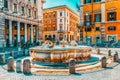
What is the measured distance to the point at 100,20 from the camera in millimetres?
37938

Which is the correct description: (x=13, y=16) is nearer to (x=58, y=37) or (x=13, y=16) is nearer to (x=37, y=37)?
(x=37, y=37)

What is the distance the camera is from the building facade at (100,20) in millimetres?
35719

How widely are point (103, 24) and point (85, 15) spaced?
5045 millimetres

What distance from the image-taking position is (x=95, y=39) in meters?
38.7

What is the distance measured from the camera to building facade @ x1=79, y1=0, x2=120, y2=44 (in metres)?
35.7

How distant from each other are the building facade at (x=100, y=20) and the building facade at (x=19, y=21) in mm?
11763

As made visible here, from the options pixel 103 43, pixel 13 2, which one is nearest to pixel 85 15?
pixel 103 43


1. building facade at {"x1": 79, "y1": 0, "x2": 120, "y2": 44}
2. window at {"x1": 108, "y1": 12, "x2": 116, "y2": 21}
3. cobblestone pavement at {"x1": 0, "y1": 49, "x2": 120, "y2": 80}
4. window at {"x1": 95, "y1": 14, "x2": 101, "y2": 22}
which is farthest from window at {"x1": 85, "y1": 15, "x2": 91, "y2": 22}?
cobblestone pavement at {"x1": 0, "y1": 49, "x2": 120, "y2": 80}

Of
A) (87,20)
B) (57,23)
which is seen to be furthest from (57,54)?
(57,23)

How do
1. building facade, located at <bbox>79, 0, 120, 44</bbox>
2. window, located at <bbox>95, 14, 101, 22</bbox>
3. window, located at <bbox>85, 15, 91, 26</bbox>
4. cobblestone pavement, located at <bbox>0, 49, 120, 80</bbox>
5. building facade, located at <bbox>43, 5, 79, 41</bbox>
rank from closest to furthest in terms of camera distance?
cobblestone pavement, located at <bbox>0, 49, 120, 80</bbox>
building facade, located at <bbox>79, 0, 120, 44</bbox>
window, located at <bbox>95, 14, 101, 22</bbox>
window, located at <bbox>85, 15, 91, 26</bbox>
building facade, located at <bbox>43, 5, 79, 41</bbox>

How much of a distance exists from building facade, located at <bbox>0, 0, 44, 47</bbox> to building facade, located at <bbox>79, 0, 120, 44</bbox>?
38.6 feet

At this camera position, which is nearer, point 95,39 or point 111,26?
point 111,26

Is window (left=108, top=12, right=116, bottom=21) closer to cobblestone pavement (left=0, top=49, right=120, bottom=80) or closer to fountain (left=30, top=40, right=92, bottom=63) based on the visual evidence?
fountain (left=30, top=40, right=92, bottom=63)

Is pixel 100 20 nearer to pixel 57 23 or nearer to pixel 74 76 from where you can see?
pixel 57 23
